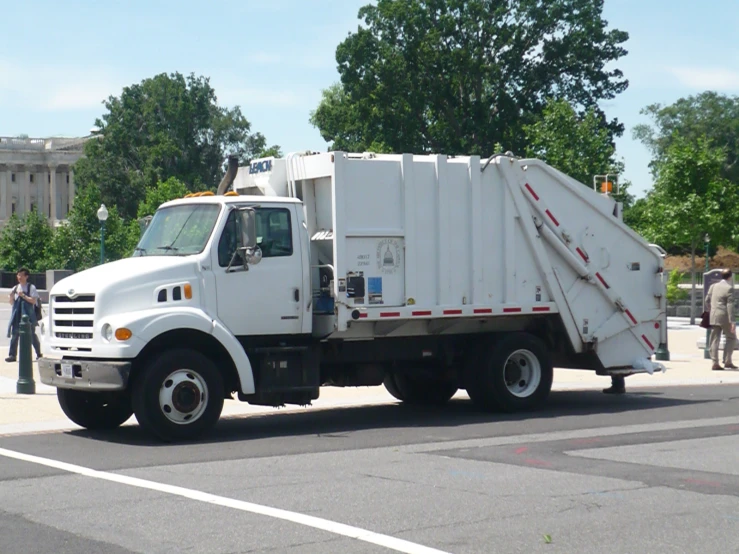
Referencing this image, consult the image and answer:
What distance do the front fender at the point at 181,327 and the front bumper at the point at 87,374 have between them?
250 mm

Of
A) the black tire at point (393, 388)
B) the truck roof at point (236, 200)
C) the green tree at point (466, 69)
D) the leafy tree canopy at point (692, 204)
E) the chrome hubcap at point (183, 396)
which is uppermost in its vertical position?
the green tree at point (466, 69)

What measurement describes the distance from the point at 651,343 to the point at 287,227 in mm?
5805

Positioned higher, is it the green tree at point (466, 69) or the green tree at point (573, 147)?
the green tree at point (466, 69)

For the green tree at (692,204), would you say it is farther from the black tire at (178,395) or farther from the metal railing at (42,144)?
the metal railing at (42,144)

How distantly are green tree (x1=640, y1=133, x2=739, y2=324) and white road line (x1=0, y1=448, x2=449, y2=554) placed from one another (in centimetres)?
3279

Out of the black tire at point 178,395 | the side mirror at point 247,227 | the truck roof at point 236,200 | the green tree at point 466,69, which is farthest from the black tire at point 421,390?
the green tree at point 466,69

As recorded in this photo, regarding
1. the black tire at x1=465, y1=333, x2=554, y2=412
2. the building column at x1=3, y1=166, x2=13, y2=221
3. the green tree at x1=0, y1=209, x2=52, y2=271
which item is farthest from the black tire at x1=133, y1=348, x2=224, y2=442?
the building column at x1=3, y1=166, x2=13, y2=221

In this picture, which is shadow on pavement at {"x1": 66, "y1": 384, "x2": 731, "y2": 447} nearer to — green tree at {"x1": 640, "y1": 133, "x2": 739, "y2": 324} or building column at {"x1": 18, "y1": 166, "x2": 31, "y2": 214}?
green tree at {"x1": 640, "y1": 133, "x2": 739, "y2": 324}

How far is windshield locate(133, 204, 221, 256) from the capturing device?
13.1 metres

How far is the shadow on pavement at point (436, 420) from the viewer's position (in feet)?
42.8

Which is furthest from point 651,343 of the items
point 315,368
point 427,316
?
point 315,368

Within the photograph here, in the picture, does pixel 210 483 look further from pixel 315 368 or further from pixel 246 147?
pixel 246 147

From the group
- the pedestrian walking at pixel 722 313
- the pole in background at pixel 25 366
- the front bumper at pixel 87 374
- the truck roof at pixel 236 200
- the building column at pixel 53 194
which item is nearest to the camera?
the front bumper at pixel 87 374

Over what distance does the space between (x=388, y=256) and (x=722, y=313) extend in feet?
30.8
